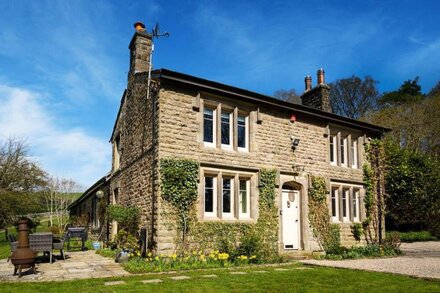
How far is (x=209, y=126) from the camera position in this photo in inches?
484

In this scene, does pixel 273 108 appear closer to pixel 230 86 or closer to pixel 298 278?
pixel 230 86

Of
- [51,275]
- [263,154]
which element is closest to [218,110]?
[263,154]

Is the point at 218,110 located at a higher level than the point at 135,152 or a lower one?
higher

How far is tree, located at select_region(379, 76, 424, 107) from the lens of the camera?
35375 millimetres

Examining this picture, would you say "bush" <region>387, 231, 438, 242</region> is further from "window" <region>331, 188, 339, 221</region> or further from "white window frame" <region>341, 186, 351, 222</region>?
"window" <region>331, 188, 339, 221</region>

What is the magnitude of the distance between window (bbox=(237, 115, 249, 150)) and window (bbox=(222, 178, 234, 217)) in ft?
4.42

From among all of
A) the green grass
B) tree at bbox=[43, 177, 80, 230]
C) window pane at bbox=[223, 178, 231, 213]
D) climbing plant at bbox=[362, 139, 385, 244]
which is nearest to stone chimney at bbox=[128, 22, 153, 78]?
window pane at bbox=[223, 178, 231, 213]

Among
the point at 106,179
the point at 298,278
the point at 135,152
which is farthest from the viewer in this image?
the point at 106,179

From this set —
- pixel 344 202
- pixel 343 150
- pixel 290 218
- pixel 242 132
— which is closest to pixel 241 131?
pixel 242 132

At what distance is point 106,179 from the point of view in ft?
60.8

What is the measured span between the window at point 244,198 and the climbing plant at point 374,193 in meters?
6.64

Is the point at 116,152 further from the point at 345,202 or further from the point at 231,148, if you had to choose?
the point at 345,202

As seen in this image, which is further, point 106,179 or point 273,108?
point 106,179

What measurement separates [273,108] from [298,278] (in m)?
7.16
